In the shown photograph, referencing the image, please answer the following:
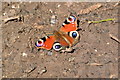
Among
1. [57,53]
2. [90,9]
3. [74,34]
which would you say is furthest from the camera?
[90,9]

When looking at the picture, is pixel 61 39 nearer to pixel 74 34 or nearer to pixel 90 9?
pixel 74 34

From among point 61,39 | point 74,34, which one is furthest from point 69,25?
point 61,39

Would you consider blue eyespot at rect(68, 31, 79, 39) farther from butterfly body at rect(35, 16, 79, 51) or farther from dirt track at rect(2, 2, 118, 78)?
dirt track at rect(2, 2, 118, 78)

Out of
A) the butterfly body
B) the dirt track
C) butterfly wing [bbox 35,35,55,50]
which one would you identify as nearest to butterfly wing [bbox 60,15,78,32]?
the butterfly body

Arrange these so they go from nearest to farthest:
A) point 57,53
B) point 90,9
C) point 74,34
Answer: point 57,53, point 74,34, point 90,9

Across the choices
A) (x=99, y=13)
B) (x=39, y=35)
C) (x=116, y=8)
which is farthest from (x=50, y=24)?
(x=116, y=8)

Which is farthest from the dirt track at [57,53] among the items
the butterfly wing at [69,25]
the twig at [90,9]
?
the butterfly wing at [69,25]
